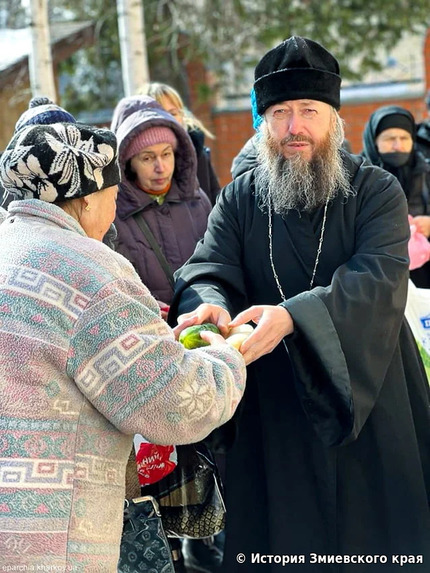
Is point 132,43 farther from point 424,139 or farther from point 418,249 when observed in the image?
point 418,249

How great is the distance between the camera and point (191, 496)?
311 centimetres

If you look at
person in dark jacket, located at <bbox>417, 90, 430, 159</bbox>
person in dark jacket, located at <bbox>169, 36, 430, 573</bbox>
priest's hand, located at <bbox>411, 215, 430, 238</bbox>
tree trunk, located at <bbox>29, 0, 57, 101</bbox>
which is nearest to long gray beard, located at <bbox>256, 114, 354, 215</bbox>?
person in dark jacket, located at <bbox>169, 36, 430, 573</bbox>

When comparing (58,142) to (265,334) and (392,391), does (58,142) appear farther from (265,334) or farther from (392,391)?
(392,391)

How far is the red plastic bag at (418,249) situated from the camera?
5141 millimetres

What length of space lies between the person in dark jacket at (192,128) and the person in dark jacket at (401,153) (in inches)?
43.7

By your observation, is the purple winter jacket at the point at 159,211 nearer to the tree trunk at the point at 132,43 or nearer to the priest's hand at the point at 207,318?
the priest's hand at the point at 207,318

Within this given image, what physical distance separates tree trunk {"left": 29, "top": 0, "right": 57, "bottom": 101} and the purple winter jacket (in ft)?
15.1

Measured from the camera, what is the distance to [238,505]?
3.48 m

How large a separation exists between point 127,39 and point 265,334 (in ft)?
23.7

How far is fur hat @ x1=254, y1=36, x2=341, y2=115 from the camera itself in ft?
10.9

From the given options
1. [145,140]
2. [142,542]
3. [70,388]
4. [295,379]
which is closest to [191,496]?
[142,542]

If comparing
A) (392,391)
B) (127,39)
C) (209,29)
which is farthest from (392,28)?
(392,391)

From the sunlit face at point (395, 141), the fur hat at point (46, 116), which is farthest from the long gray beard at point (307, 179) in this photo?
the sunlit face at point (395, 141)

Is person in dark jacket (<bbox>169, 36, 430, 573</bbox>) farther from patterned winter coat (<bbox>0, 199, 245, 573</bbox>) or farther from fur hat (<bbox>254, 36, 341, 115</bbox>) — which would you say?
patterned winter coat (<bbox>0, 199, 245, 573</bbox>)
